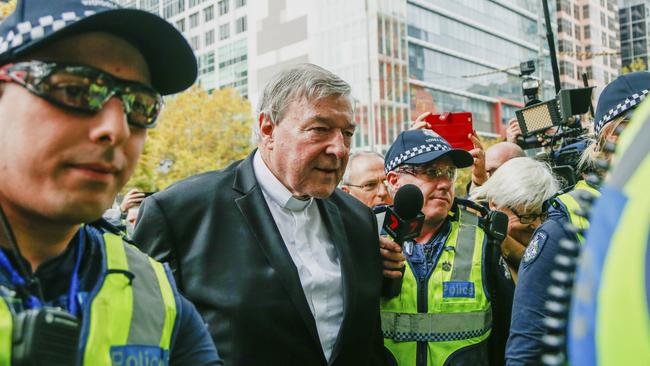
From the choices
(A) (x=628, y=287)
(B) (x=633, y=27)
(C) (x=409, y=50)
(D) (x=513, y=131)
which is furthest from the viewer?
(B) (x=633, y=27)

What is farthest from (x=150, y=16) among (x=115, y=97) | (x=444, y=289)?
(x=444, y=289)

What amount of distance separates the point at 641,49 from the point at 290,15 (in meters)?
44.0

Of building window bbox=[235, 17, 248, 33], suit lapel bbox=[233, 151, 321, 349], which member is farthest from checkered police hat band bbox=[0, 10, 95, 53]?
building window bbox=[235, 17, 248, 33]

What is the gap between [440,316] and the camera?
109 inches

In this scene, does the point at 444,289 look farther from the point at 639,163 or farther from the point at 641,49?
the point at 641,49

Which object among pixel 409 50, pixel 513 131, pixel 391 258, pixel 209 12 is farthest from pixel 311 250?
pixel 409 50

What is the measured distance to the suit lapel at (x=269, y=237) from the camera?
7.55 ft

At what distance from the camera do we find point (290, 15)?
2645cm

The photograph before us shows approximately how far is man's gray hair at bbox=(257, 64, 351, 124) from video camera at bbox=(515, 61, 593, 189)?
162 centimetres

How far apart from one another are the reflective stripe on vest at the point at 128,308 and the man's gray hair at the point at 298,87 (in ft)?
3.72

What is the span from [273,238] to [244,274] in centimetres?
18

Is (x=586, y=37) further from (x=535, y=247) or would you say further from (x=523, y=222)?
(x=535, y=247)

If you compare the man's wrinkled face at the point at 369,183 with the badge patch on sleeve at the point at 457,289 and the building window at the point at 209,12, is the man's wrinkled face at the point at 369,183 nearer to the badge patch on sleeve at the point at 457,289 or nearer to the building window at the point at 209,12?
the badge patch on sleeve at the point at 457,289

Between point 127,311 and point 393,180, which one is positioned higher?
point 393,180
